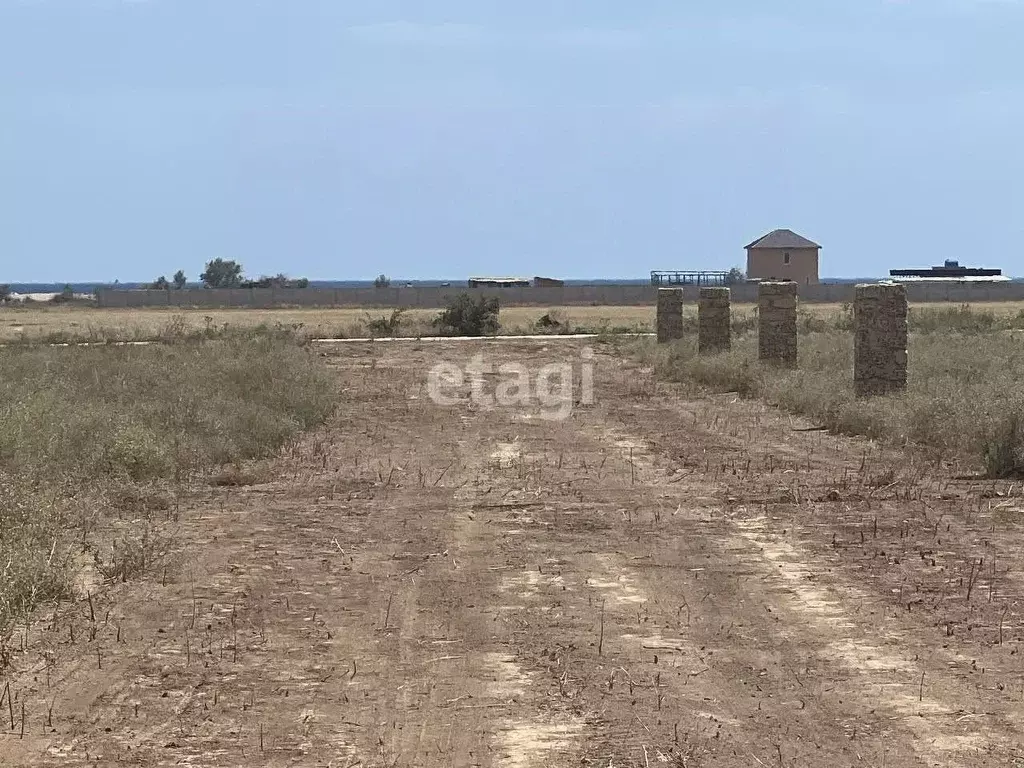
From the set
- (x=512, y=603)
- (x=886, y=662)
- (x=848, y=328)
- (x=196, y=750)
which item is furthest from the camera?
(x=848, y=328)

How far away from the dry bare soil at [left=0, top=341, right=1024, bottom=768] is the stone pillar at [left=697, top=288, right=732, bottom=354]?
15.1 metres

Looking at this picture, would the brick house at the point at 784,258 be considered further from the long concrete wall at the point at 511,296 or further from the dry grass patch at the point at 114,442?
the dry grass patch at the point at 114,442

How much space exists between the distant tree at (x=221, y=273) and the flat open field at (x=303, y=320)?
61.9 meters

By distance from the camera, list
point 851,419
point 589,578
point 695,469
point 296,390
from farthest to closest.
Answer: point 296,390 < point 851,419 < point 695,469 < point 589,578

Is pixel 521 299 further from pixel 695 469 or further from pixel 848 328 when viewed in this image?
pixel 695 469

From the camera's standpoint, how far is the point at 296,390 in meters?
19.5

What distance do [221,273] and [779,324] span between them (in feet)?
434

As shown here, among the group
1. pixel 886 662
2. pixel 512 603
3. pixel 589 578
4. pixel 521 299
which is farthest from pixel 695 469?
pixel 521 299

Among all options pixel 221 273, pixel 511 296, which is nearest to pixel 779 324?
pixel 511 296

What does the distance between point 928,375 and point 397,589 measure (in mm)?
14101

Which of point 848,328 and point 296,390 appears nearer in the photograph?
point 296,390

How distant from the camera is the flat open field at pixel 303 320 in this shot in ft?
158

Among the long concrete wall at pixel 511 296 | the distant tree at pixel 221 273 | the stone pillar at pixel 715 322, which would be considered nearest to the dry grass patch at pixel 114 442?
the stone pillar at pixel 715 322

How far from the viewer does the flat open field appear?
158 ft
